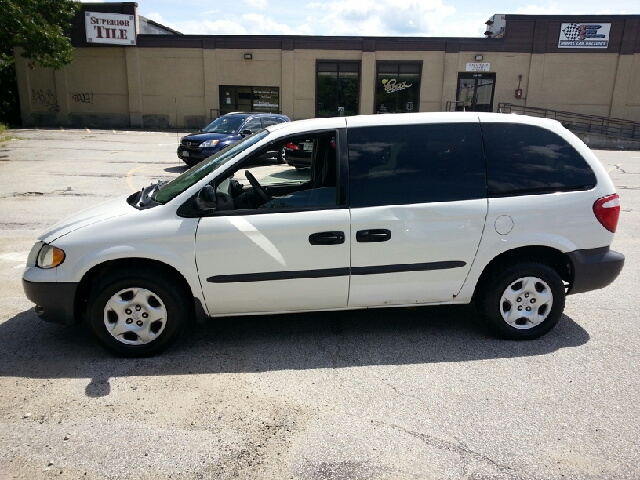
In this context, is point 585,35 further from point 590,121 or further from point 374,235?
point 374,235

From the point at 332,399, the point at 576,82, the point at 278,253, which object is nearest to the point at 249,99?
the point at 576,82

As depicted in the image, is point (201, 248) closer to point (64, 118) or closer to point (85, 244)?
point (85, 244)

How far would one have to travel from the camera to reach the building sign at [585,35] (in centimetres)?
2998

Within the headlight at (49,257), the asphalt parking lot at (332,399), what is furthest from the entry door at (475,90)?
the headlight at (49,257)

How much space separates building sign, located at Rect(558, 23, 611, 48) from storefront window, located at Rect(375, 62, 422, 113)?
8.77 metres

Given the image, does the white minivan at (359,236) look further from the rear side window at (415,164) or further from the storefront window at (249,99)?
the storefront window at (249,99)

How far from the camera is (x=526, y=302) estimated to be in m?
4.09

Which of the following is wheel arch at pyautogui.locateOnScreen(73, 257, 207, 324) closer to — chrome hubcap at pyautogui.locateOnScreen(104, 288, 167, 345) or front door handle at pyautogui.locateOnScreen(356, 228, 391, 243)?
chrome hubcap at pyautogui.locateOnScreen(104, 288, 167, 345)

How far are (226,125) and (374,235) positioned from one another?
12.6m

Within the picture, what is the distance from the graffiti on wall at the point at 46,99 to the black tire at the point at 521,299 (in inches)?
1395

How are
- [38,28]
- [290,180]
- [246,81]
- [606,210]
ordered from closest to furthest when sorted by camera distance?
[606,210], [290,180], [38,28], [246,81]

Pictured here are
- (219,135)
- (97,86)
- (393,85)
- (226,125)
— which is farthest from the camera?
(97,86)

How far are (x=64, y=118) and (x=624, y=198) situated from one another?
108 feet

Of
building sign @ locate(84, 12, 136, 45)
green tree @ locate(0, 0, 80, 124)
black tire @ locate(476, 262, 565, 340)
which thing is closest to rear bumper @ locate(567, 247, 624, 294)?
black tire @ locate(476, 262, 565, 340)
